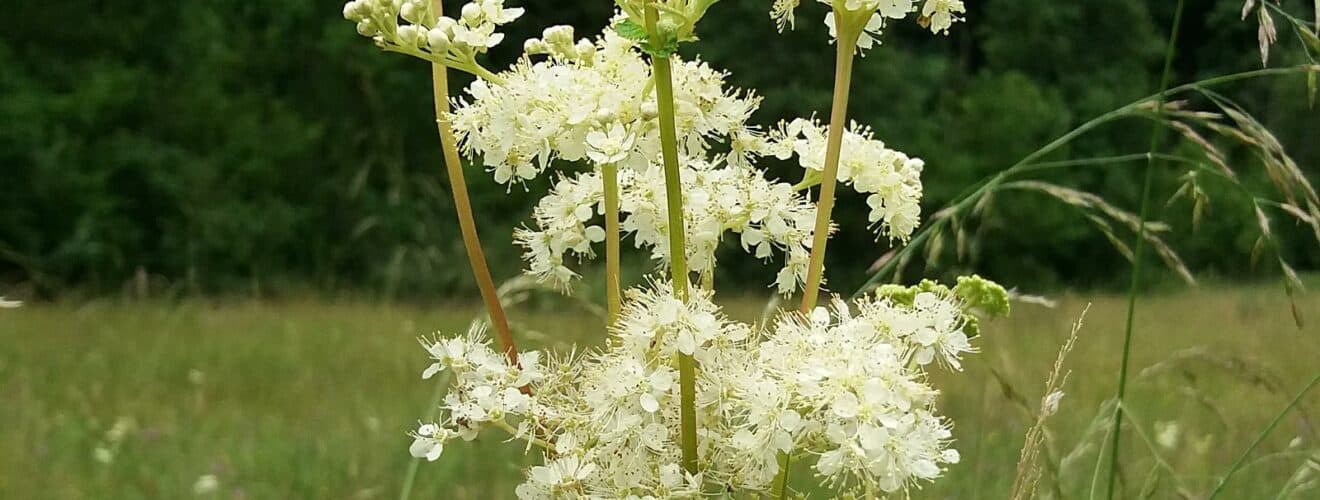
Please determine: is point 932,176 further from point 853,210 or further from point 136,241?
point 136,241

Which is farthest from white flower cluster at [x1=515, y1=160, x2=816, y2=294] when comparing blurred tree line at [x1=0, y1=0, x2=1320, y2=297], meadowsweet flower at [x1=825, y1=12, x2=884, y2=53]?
blurred tree line at [x1=0, y1=0, x2=1320, y2=297]

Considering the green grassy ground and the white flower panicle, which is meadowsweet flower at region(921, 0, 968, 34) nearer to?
the white flower panicle

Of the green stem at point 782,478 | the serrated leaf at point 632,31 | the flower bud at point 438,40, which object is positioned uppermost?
the serrated leaf at point 632,31

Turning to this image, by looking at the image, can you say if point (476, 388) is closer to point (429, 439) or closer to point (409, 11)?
point (429, 439)

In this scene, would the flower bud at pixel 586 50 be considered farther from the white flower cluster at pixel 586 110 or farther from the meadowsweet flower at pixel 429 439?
Result: the meadowsweet flower at pixel 429 439

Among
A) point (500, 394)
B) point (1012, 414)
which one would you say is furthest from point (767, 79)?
point (500, 394)

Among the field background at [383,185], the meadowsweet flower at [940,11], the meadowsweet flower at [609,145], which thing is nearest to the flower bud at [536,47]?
the meadowsweet flower at [609,145]

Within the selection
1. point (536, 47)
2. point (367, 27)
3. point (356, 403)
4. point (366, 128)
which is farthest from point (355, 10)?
point (366, 128)

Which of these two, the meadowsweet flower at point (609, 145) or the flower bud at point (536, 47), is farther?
the flower bud at point (536, 47)
